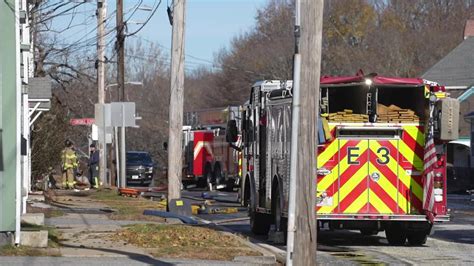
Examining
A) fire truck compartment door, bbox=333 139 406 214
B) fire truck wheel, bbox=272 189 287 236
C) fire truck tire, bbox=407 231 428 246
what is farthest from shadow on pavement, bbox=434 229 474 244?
fire truck wheel, bbox=272 189 287 236

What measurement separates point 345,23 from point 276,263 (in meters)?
61.0

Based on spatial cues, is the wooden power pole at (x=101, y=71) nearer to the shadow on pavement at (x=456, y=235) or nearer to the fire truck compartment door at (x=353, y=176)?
the shadow on pavement at (x=456, y=235)

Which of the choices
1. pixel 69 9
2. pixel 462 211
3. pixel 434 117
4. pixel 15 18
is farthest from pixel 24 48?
pixel 462 211

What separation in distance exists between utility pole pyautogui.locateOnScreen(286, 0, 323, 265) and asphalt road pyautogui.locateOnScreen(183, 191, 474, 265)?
13.4ft

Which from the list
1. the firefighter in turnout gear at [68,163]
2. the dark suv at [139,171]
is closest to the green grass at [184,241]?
A: the firefighter in turnout gear at [68,163]

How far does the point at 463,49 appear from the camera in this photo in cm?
5369

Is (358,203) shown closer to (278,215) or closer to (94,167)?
(278,215)

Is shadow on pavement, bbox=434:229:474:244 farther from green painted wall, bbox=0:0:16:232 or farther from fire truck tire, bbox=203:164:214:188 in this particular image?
fire truck tire, bbox=203:164:214:188

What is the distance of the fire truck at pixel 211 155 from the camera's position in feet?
127

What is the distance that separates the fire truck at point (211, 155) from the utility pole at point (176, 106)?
13559mm

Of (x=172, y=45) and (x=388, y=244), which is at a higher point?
(x=172, y=45)

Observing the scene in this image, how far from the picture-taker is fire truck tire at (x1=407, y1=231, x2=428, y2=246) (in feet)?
56.8

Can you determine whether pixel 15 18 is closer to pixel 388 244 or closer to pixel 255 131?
pixel 255 131

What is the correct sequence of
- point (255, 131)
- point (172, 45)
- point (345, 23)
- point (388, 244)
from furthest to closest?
1. point (345, 23)
2. point (172, 45)
3. point (255, 131)
4. point (388, 244)
